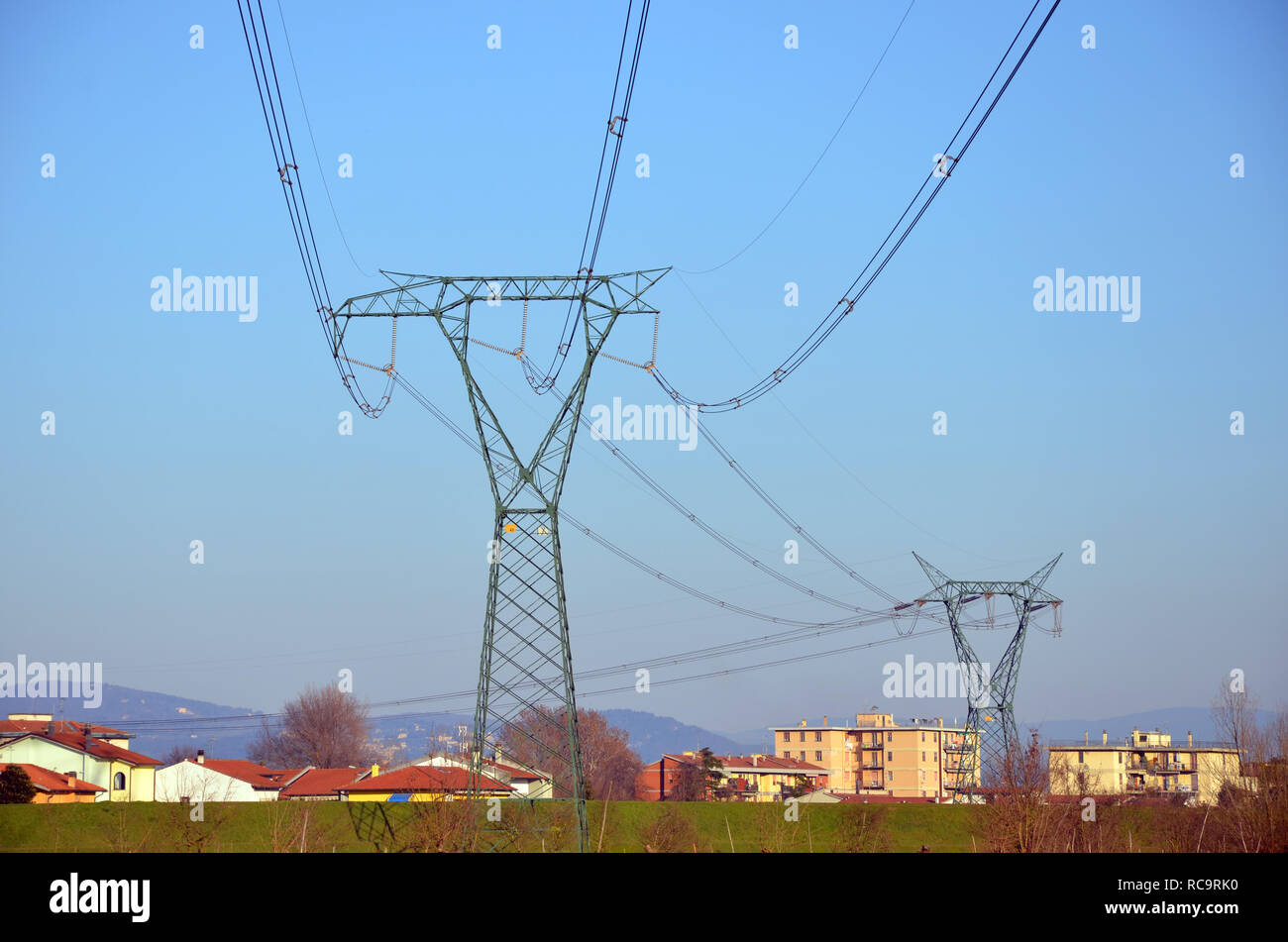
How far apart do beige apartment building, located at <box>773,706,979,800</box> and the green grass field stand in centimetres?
8692

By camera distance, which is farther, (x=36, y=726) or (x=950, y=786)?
(x=36, y=726)

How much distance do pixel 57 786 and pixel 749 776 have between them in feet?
238

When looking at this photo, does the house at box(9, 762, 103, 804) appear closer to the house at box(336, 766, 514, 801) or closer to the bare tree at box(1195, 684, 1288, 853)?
the house at box(336, 766, 514, 801)

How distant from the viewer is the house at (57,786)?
242 ft

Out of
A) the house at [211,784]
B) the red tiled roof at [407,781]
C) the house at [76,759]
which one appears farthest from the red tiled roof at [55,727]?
the red tiled roof at [407,781]

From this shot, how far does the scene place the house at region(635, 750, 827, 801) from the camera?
11311cm

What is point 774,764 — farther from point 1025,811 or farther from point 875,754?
point 1025,811

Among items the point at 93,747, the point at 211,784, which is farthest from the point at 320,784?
the point at 93,747
